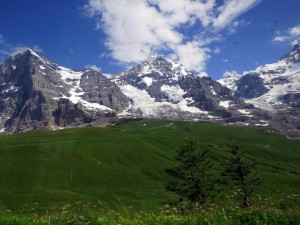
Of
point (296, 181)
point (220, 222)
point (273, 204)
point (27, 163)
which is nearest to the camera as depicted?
point (220, 222)

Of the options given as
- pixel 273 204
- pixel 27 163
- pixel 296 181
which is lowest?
pixel 296 181

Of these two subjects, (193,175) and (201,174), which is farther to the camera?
(201,174)

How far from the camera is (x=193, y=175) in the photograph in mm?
73312

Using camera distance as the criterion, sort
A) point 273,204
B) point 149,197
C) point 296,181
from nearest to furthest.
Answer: point 273,204 < point 149,197 < point 296,181

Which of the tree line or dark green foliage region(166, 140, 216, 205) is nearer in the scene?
dark green foliage region(166, 140, 216, 205)

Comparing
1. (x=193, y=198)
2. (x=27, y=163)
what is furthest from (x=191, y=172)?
(x=27, y=163)

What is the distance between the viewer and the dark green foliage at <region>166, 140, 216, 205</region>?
73438mm

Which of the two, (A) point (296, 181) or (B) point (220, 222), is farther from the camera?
(A) point (296, 181)

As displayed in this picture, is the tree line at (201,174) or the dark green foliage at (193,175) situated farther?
the tree line at (201,174)

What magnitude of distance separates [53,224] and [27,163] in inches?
6592

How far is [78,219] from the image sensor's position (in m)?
10.9

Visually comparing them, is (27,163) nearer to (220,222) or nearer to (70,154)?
(70,154)

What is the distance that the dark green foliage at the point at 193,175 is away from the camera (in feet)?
241

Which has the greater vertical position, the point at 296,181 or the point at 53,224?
the point at 53,224
